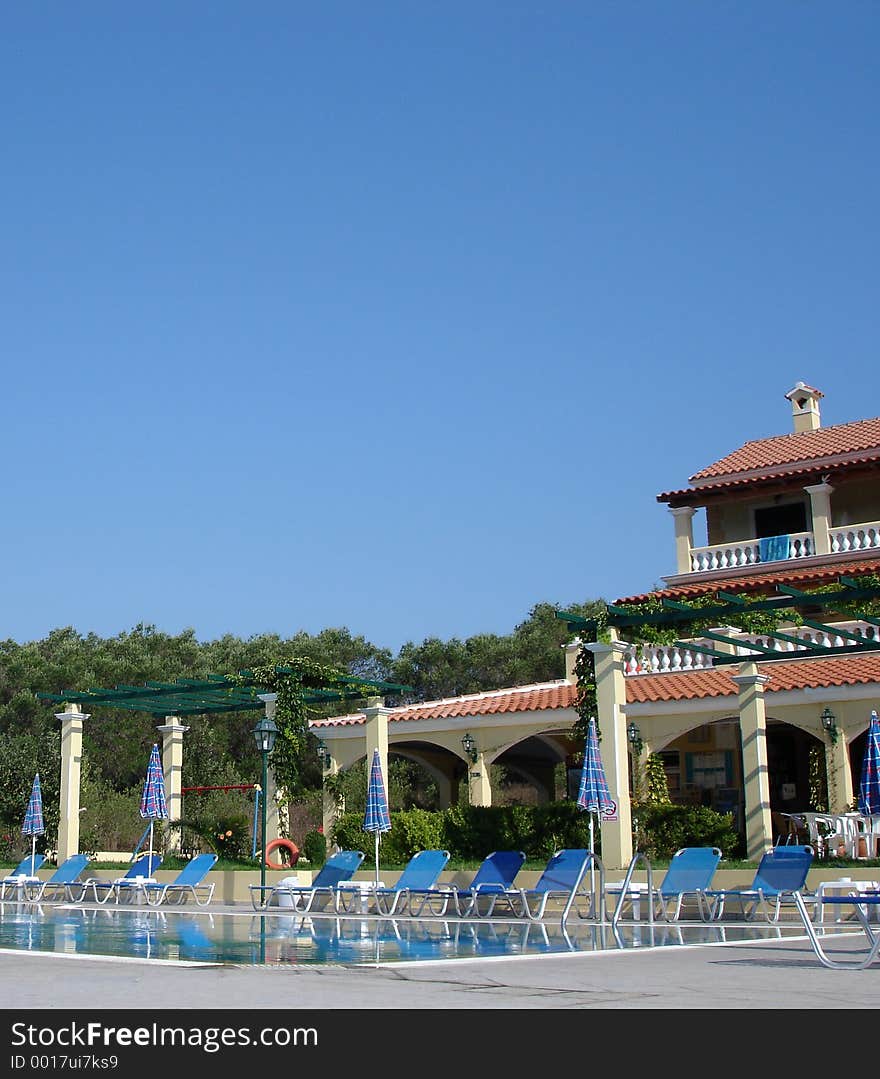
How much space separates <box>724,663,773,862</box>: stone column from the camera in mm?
19438

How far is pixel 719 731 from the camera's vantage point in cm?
2614

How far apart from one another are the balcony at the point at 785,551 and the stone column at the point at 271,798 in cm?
1084

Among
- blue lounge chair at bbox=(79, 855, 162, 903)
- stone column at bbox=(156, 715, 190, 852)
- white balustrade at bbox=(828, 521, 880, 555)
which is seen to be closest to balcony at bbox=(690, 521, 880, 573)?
white balustrade at bbox=(828, 521, 880, 555)

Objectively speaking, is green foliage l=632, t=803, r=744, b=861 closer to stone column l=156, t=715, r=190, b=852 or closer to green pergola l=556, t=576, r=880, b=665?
green pergola l=556, t=576, r=880, b=665

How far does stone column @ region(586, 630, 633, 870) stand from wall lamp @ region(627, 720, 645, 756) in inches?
170

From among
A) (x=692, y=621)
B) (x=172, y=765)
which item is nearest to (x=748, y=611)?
(x=692, y=621)

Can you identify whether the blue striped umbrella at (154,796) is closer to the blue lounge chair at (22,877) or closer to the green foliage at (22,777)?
the blue lounge chair at (22,877)

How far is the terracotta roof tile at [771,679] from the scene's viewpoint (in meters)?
22.5

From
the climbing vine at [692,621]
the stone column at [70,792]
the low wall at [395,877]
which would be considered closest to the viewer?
the low wall at [395,877]

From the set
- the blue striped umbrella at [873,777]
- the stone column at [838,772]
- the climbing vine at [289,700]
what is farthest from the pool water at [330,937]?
the stone column at [838,772]

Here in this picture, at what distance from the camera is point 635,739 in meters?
23.7

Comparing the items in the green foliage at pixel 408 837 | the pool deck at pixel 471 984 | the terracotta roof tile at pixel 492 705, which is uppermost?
the terracotta roof tile at pixel 492 705

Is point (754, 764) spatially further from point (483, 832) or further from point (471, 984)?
point (471, 984)
